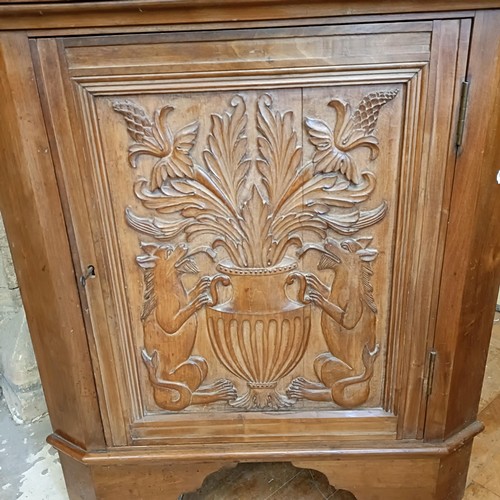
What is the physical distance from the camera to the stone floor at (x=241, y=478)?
1191mm

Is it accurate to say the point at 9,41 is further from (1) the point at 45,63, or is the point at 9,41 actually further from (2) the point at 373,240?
(2) the point at 373,240

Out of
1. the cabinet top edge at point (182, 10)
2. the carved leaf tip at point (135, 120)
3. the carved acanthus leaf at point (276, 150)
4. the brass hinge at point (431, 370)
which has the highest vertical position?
the cabinet top edge at point (182, 10)

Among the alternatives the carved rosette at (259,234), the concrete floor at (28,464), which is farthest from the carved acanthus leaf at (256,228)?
the concrete floor at (28,464)

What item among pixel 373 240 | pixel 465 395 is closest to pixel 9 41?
pixel 373 240

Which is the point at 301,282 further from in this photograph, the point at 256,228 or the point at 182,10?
the point at 182,10

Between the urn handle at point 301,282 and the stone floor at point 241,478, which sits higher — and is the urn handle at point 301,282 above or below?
above

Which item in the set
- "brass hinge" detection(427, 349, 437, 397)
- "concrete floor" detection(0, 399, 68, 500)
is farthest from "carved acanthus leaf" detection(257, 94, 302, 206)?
"concrete floor" detection(0, 399, 68, 500)

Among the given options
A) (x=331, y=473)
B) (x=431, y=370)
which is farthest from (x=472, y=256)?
(x=331, y=473)

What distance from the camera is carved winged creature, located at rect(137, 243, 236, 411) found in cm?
85

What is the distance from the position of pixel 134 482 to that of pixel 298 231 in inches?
22.5

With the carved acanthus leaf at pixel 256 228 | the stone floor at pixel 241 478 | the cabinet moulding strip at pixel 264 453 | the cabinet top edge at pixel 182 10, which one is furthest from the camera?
the stone floor at pixel 241 478

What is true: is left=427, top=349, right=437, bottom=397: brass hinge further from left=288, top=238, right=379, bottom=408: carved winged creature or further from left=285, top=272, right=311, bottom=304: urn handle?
left=285, top=272, right=311, bottom=304: urn handle

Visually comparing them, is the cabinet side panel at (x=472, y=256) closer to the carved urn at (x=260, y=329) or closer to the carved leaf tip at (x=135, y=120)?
the carved urn at (x=260, y=329)

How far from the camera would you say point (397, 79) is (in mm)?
729
